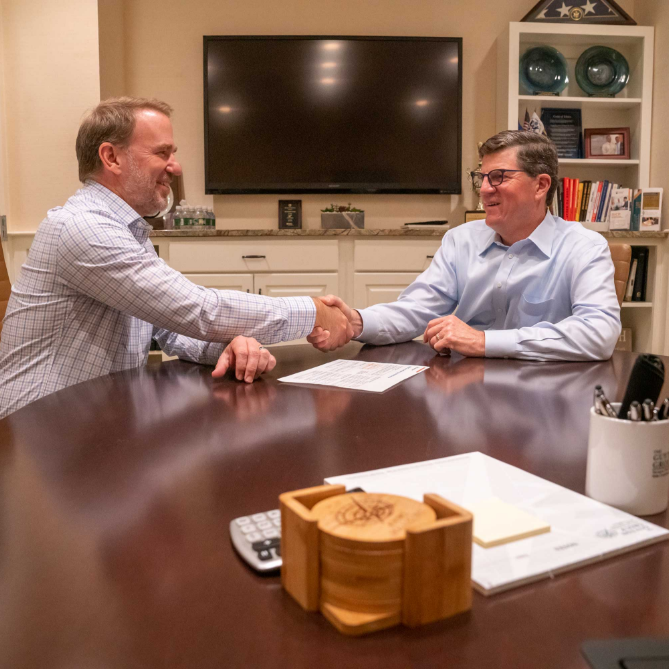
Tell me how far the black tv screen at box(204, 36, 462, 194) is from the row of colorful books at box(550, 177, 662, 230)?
0.66 metres

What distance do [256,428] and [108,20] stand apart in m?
3.60

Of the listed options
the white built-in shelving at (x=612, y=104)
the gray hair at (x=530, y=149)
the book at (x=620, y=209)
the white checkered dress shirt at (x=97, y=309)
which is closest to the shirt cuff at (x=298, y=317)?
the white checkered dress shirt at (x=97, y=309)

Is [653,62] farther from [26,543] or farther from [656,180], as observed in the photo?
[26,543]

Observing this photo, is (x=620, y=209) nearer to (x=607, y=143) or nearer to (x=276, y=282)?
(x=607, y=143)

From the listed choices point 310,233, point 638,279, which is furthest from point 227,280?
point 638,279

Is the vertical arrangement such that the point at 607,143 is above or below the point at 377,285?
above

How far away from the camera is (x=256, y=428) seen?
85 centimetres

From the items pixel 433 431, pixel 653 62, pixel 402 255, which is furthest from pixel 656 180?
pixel 433 431

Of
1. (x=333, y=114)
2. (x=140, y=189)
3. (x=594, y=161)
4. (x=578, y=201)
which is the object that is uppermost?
(x=333, y=114)

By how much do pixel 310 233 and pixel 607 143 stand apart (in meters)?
1.99

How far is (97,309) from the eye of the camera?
4.73 ft

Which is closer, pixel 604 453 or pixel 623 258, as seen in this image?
pixel 604 453

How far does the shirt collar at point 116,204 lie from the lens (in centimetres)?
157

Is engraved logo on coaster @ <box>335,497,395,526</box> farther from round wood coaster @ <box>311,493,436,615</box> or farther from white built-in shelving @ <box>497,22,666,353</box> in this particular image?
white built-in shelving @ <box>497,22,666,353</box>
